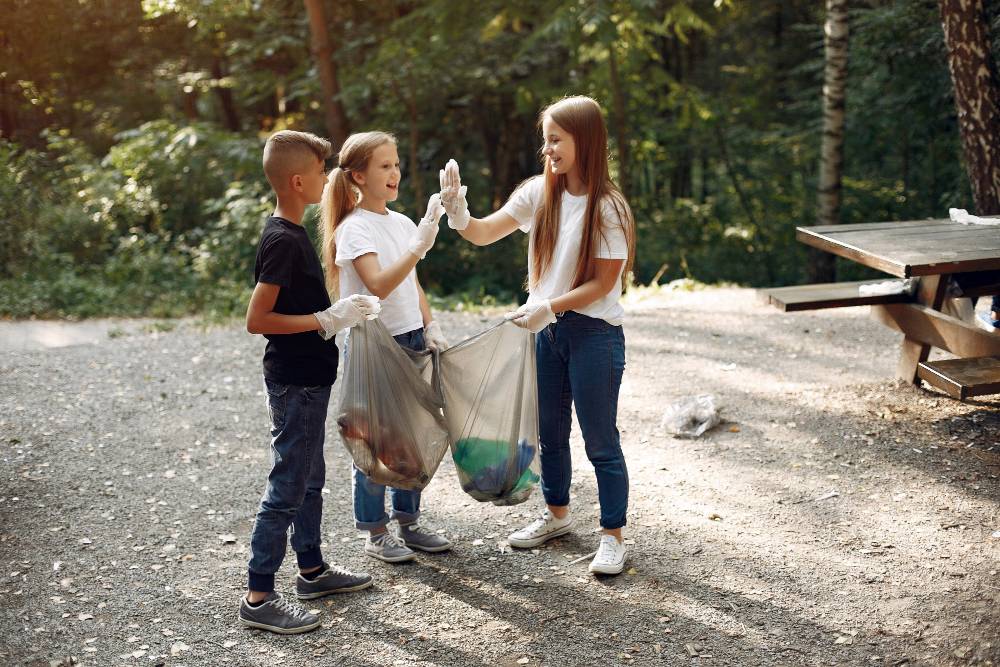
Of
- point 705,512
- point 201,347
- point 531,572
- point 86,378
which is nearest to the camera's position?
point 531,572

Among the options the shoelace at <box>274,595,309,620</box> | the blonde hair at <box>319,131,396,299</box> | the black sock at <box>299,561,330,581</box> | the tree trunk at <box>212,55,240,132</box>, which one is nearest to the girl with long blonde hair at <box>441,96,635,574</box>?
the blonde hair at <box>319,131,396,299</box>

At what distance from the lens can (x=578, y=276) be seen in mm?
3133

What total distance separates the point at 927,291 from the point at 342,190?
340 centimetres

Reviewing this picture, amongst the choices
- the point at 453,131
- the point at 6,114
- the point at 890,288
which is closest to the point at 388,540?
the point at 890,288

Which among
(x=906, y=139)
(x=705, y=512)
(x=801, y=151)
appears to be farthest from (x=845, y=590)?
(x=801, y=151)

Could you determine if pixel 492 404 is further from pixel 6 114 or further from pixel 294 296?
pixel 6 114

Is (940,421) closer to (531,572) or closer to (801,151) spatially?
(531,572)

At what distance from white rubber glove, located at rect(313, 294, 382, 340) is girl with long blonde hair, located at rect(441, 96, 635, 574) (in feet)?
1.81

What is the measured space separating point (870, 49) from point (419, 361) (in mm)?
8324

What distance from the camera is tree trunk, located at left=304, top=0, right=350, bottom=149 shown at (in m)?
10.9

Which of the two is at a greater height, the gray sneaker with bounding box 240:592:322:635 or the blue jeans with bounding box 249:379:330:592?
the blue jeans with bounding box 249:379:330:592

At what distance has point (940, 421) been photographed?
15.2 ft

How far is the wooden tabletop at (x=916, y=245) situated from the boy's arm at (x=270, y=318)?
266cm

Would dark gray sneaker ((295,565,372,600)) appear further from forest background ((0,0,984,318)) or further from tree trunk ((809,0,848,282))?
tree trunk ((809,0,848,282))
